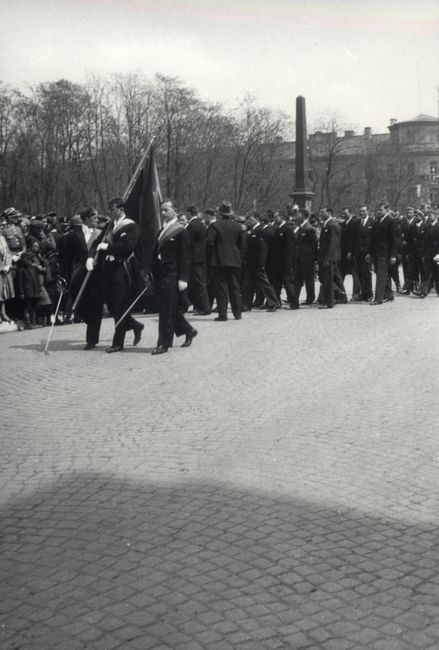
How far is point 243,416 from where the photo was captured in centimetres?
779

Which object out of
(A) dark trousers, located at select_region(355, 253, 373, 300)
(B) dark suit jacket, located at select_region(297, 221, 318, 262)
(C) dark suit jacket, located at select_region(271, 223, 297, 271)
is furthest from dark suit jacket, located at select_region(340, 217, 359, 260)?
(C) dark suit jacket, located at select_region(271, 223, 297, 271)

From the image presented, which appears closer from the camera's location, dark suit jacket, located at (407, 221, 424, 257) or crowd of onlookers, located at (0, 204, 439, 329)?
crowd of onlookers, located at (0, 204, 439, 329)

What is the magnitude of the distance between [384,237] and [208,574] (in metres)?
14.4

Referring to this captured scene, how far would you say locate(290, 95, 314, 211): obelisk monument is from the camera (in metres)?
33.0

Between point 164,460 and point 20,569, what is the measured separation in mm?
2022

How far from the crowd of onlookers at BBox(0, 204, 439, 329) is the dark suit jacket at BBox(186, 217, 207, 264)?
0.02m

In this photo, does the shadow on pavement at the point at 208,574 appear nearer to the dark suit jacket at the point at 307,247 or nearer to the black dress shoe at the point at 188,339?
the black dress shoe at the point at 188,339

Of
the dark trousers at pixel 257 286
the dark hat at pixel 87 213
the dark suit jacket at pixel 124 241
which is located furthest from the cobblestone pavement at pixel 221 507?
the dark trousers at pixel 257 286

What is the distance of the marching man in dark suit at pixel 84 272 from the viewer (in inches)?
481

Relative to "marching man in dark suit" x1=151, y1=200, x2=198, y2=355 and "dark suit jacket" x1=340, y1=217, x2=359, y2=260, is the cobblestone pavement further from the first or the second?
"dark suit jacket" x1=340, y1=217, x2=359, y2=260

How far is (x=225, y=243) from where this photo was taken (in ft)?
51.9

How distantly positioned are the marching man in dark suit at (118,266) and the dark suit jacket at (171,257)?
0.41 metres

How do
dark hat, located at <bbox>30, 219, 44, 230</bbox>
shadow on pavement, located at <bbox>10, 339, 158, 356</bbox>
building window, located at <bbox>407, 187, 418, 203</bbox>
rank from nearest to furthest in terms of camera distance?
shadow on pavement, located at <bbox>10, 339, 158, 356</bbox>, dark hat, located at <bbox>30, 219, 44, 230</bbox>, building window, located at <bbox>407, 187, 418, 203</bbox>

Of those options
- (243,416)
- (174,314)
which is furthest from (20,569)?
(174,314)
